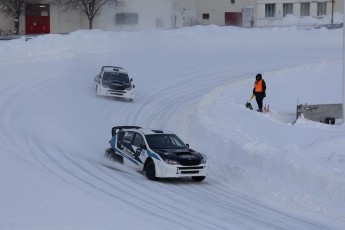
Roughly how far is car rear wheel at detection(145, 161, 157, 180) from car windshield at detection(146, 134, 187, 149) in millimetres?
784

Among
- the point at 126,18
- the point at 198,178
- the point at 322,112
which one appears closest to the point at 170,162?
the point at 198,178

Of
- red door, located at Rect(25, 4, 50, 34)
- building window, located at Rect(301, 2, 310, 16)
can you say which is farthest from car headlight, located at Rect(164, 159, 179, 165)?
building window, located at Rect(301, 2, 310, 16)

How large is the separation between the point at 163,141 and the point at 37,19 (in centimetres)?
5313

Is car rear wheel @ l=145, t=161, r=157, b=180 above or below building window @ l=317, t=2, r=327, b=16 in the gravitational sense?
below

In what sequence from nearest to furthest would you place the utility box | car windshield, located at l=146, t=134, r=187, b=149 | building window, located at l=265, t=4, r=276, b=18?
car windshield, located at l=146, t=134, r=187, b=149
the utility box
building window, located at l=265, t=4, r=276, b=18

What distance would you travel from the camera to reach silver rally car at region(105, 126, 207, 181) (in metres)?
22.4

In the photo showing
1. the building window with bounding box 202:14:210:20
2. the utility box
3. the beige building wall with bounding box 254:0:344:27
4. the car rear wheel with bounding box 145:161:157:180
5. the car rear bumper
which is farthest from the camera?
the building window with bounding box 202:14:210:20

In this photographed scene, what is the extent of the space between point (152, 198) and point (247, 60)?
112 feet

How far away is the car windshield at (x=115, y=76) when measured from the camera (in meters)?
39.1

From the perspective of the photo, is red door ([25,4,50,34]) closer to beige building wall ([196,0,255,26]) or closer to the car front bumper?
beige building wall ([196,0,255,26])

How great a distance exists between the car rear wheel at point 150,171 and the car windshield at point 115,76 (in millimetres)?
16675

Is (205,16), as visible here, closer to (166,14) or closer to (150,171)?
(166,14)

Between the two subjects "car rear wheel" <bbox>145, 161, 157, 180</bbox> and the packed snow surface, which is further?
"car rear wheel" <bbox>145, 161, 157, 180</bbox>

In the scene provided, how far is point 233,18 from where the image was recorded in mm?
83750
